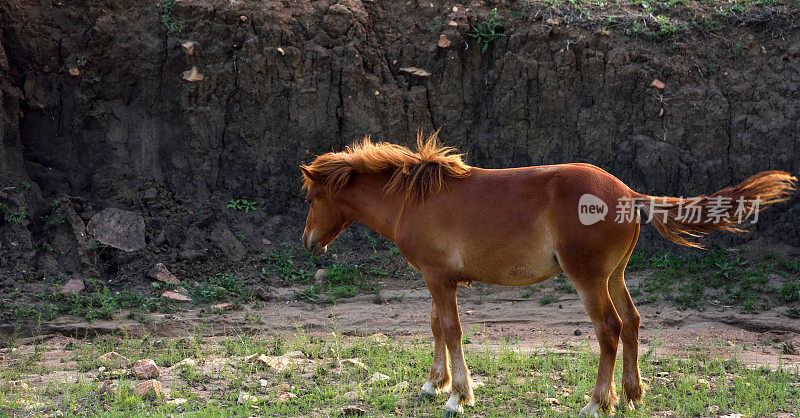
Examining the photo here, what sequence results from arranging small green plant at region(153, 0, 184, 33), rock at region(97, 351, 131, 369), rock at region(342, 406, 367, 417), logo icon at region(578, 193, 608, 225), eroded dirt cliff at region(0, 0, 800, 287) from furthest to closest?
small green plant at region(153, 0, 184, 33)
eroded dirt cliff at region(0, 0, 800, 287)
rock at region(97, 351, 131, 369)
rock at region(342, 406, 367, 417)
logo icon at region(578, 193, 608, 225)

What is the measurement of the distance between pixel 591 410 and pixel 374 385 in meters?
1.87

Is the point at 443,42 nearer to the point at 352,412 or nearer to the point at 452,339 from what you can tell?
the point at 452,339

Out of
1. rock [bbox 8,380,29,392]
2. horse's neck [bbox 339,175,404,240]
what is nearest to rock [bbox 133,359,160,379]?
rock [bbox 8,380,29,392]

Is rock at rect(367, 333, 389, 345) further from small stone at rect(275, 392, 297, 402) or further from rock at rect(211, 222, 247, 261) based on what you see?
rock at rect(211, 222, 247, 261)

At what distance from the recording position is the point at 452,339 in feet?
16.8

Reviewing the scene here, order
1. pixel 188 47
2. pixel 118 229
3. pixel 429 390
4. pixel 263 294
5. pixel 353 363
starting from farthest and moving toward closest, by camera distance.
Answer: pixel 188 47
pixel 118 229
pixel 263 294
pixel 353 363
pixel 429 390

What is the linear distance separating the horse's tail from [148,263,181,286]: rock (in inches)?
268

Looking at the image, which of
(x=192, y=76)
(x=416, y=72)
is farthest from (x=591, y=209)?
(x=192, y=76)

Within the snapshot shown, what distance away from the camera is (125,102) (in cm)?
1115

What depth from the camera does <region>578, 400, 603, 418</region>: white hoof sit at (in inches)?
187

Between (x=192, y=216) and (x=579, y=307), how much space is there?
6.28 meters

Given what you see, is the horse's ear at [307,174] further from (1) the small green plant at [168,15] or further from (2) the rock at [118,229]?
(1) the small green plant at [168,15]

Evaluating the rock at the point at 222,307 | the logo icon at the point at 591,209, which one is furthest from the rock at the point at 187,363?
the logo icon at the point at 591,209

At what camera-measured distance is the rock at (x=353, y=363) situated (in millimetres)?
6070
